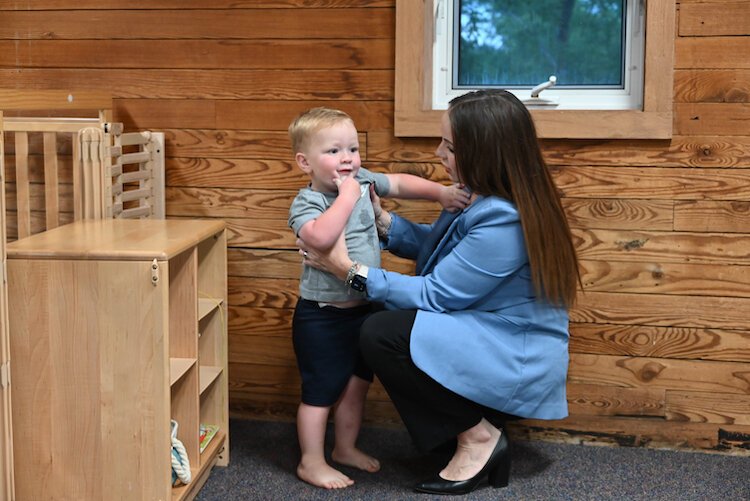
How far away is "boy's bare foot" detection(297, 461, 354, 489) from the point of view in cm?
235

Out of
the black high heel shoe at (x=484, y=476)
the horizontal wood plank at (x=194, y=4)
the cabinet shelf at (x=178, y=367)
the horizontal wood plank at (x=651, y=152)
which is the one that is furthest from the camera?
the horizontal wood plank at (x=194, y=4)

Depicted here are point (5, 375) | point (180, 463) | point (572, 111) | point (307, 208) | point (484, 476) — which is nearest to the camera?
point (5, 375)

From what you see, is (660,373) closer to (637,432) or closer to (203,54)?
(637,432)

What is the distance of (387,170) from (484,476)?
2.90 ft

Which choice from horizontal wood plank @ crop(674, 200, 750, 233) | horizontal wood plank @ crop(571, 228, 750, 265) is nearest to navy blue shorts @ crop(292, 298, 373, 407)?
horizontal wood plank @ crop(571, 228, 750, 265)

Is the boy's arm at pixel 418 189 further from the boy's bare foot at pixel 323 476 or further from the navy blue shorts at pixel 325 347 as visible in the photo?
the boy's bare foot at pixel 323 476

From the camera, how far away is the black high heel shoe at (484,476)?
7.59 feet

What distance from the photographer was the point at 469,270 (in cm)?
218

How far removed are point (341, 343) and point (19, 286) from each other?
763 millimetres

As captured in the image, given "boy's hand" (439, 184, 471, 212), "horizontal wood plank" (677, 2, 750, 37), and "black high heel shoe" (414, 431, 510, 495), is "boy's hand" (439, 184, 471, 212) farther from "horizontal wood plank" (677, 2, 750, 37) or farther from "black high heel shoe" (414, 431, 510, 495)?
"horizontal wood plank" (677, 2, 750, 37)

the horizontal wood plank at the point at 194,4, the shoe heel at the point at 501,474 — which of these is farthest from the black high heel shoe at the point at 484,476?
the horizontal wood plank at the point at 194,4

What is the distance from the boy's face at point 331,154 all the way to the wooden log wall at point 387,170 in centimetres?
47

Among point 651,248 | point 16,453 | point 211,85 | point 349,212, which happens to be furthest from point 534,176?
point 16,453

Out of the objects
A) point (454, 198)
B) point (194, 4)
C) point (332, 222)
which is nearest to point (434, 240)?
point (454, 198)
